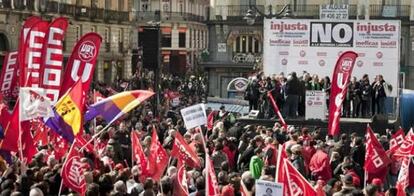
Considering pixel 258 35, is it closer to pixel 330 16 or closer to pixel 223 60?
pixel 223 60

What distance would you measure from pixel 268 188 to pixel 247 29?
41805mm

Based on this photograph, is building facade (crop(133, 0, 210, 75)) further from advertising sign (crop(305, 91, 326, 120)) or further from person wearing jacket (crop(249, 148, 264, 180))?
person wearing jacket (crop(249, 148, 264, 180))

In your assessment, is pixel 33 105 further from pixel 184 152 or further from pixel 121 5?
pixel 121 5

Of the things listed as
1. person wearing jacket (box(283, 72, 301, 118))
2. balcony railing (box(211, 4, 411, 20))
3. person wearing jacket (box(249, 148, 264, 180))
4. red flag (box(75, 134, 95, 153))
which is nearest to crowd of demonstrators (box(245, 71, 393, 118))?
person wearing jacket (box(283, 72, 301, 118))

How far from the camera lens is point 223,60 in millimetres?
52281

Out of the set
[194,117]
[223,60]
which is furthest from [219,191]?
[223,60]

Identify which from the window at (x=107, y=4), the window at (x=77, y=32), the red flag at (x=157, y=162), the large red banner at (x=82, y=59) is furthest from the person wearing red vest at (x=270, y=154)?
the window at (x=107, y=4)

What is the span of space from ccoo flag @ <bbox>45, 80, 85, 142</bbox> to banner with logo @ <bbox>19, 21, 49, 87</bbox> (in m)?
1.73

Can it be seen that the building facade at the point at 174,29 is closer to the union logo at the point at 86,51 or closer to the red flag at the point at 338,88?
the red flag at the point at 338,88

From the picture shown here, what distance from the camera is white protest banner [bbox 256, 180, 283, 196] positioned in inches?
427

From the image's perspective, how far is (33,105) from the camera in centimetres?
1472

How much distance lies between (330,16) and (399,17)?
19.5m

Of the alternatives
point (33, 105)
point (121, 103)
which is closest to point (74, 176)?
point (33, 105)

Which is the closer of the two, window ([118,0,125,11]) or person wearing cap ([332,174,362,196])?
person wearing cap ([332,174,362,196])
